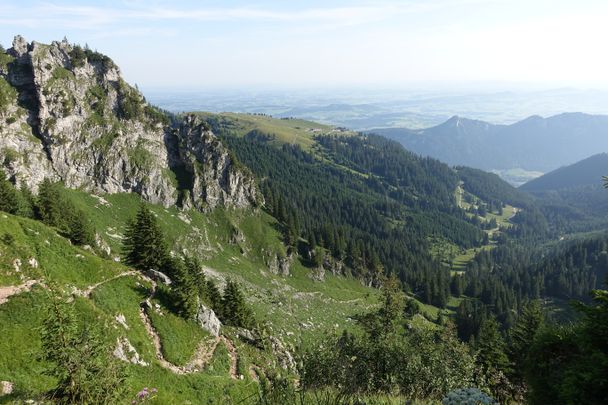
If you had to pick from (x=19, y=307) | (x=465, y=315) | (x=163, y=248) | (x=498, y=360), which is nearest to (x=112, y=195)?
(x=163, y=248)

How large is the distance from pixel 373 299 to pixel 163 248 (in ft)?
308

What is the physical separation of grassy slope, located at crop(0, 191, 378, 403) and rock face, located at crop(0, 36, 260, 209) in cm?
823

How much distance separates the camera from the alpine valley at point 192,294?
567 inches

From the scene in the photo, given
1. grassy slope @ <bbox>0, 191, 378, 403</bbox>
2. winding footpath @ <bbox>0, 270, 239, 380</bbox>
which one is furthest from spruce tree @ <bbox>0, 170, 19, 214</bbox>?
winding footpath @ <bbox>0, 270, 239, 380</bbox>

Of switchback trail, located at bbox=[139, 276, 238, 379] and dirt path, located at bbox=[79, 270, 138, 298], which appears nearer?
switchback trail, located at bbox=[139, 276, 238, 379]

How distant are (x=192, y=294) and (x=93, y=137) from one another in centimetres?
8105

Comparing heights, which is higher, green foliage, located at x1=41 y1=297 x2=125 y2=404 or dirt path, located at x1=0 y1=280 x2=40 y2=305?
green foliage, located at x1=41 y1=297 x2=125 y2=404

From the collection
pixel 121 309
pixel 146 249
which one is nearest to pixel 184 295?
pixel 121 309

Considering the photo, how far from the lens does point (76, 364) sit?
12914 mm

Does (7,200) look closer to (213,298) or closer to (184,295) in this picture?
(213,298)

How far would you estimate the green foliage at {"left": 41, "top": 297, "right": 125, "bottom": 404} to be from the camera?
1254cm

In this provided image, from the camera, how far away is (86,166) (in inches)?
3907

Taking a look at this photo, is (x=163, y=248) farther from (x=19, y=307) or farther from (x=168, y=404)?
(x=168, y=404)

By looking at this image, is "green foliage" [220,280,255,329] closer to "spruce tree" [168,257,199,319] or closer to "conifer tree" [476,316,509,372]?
"spruce tree" [168,257,199,319]
